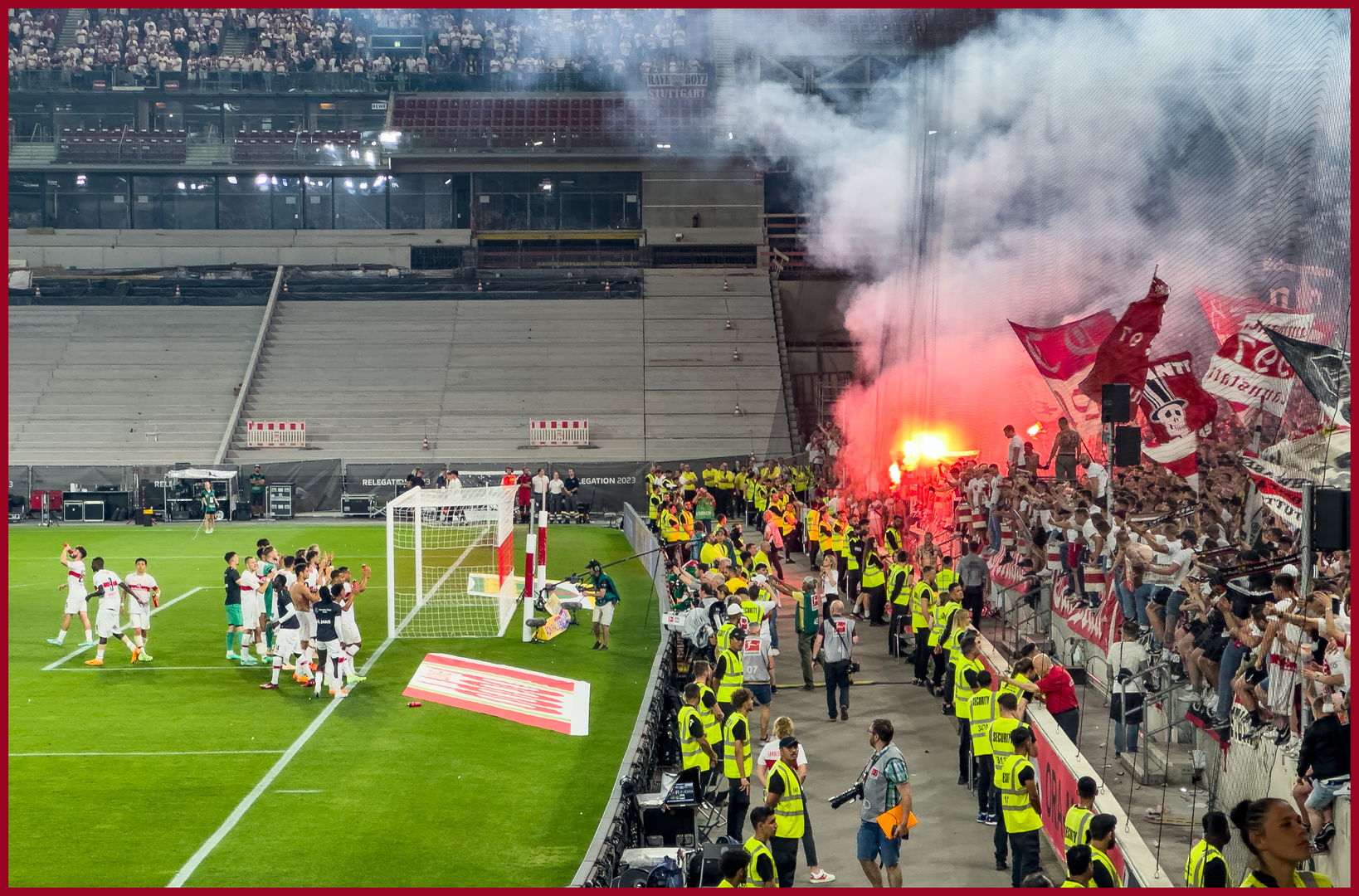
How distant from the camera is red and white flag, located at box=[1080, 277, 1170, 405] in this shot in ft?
65.2

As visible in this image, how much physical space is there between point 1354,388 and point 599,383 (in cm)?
3505

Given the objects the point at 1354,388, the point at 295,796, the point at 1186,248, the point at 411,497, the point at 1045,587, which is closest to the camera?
the point at 1354,388

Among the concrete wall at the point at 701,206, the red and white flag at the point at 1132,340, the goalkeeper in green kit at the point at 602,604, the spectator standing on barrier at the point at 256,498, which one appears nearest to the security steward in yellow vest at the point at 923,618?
the goalkeeper in green kit at the point at 602,604

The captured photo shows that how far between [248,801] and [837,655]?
253 inches

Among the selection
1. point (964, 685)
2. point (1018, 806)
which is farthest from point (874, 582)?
point (1018, 806)

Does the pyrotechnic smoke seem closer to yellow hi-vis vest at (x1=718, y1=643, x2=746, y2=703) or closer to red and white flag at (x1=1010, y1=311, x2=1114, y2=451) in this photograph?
red and white flag at (x1=1010, y1=311, x2=1114, y2=451)

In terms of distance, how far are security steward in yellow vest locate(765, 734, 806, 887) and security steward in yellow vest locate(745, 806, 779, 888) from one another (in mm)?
293

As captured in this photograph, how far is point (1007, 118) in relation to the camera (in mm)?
29656

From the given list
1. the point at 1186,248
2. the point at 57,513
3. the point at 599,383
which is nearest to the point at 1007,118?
the point at 1186,248

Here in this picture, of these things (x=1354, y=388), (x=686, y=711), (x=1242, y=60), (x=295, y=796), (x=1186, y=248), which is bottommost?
(x=295, y=796)

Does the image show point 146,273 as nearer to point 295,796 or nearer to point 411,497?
point 411,497

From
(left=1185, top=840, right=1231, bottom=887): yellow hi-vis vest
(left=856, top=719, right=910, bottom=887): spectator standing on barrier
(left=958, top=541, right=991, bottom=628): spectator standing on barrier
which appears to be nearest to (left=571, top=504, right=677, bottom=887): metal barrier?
(left=856, top=719, right=910, bottom=887): spectator standing on barrier

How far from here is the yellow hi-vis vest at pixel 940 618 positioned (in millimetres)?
14984

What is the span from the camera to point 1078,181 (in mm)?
28234
